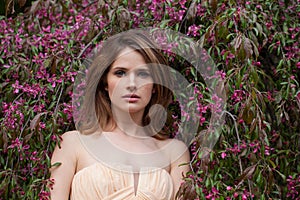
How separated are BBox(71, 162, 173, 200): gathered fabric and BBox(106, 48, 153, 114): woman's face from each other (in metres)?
0.27

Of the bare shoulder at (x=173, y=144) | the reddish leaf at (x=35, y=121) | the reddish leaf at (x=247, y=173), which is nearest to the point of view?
the reddish leaf at (x=247, y=173)

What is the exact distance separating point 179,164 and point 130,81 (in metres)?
0.43

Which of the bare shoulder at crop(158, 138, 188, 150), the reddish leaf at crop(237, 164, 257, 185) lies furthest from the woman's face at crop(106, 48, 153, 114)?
the reddish leaf at crop(237, 164, 257, 185)

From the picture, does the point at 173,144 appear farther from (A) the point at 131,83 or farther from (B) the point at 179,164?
(A) the point at 131,83

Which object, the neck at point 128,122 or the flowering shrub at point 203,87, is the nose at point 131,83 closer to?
the neck at point 128,122

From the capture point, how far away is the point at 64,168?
8.38 ft

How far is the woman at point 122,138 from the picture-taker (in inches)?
98.0

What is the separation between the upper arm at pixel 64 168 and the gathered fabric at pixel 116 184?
0.03m

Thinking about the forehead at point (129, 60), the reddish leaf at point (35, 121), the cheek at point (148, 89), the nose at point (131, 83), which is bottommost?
the reddish leaf at point (35, 121)

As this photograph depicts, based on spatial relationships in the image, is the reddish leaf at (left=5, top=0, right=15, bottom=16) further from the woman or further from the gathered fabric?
the gathered fabric

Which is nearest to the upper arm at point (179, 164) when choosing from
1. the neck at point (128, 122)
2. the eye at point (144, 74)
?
the neck at point (128, 122)

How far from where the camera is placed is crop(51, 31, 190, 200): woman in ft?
8.17

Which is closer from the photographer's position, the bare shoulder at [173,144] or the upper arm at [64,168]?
the upper arm at [64,168]

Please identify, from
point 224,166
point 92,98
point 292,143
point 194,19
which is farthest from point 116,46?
point 292,143
